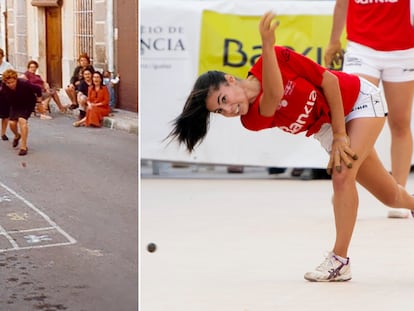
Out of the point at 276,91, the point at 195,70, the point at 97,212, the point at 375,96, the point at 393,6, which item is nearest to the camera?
the point at 97,212

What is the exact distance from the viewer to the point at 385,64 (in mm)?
4473

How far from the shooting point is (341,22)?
184 inches

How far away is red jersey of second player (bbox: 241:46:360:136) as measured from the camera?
328 cm

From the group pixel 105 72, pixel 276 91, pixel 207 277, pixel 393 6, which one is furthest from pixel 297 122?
pixel 393 6

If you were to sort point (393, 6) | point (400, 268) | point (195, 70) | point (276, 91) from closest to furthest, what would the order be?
point (276, 91)
point (400, 268)
point (393, 6)
point (195, 70)

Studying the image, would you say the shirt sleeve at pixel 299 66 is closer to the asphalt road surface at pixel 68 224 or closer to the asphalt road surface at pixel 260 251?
the asphalt road surface at pixel 260 251

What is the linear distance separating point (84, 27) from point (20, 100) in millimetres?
262

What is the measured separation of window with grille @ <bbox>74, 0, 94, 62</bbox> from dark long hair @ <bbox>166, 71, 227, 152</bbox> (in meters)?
0.80

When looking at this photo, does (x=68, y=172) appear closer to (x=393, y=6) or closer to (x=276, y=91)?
(x=276, y=91)

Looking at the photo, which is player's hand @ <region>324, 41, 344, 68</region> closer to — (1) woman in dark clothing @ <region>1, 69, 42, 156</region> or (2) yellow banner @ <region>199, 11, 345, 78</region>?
(2) yellow banner @ <region>199, 11, 345, 78</region>

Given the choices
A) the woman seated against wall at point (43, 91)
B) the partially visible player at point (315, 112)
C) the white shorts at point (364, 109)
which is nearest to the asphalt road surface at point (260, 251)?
the partially visible player at point (315, 112)

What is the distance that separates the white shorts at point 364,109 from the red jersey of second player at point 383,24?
36.5 inches

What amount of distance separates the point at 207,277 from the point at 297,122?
741 millimetres

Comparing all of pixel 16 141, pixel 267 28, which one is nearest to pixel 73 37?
pixel 16 141
